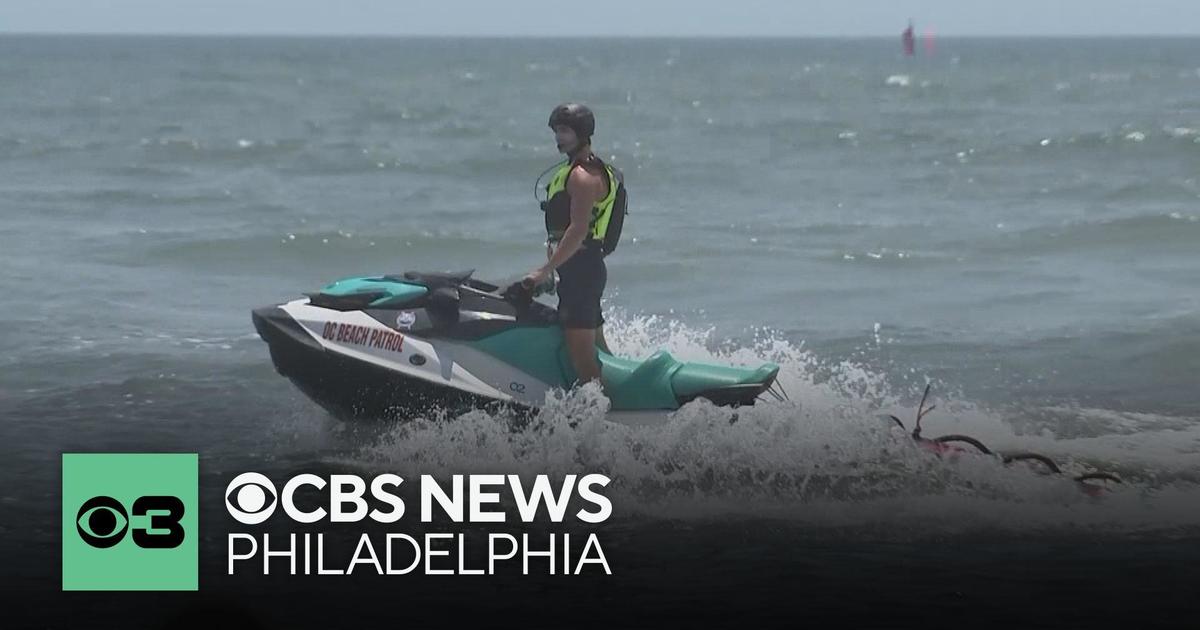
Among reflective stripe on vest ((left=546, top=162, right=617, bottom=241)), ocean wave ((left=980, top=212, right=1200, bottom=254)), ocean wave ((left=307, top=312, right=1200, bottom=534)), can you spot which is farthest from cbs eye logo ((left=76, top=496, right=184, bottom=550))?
ocean wave ((left=980, top=212, right=1200, bottom=254))

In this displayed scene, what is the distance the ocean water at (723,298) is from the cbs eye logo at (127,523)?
0.29m

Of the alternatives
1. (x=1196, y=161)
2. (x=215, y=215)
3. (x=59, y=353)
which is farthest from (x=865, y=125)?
(x=59, y=353)

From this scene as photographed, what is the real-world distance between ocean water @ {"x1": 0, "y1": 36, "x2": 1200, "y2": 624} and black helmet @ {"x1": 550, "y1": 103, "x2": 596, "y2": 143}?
4.14ft

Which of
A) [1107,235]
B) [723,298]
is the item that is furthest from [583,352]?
[1107,235]

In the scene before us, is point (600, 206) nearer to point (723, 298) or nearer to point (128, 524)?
point (128, 524)

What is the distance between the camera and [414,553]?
7312mm

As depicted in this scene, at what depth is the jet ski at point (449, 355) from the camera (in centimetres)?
822

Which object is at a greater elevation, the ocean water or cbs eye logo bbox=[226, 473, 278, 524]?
the ocean water

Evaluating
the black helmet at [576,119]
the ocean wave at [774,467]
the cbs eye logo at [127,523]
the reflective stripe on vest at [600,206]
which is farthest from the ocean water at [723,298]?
the black helmet at [576,119]

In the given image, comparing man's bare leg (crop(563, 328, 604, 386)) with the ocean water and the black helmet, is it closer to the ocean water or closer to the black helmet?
the ocean water

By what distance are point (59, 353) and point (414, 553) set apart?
5553 millimetres

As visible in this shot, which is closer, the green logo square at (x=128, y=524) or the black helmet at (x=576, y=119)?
the green logo square at (x=128, y=524)

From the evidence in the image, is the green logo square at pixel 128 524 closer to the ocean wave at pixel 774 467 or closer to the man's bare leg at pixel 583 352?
the ocean wave at pixel 774 467

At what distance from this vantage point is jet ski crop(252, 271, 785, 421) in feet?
27.0
